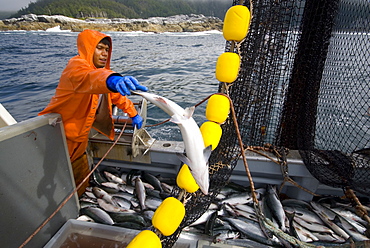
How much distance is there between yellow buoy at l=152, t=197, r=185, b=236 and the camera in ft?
4.88

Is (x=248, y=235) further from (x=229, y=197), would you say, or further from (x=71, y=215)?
(x=71, y=215)

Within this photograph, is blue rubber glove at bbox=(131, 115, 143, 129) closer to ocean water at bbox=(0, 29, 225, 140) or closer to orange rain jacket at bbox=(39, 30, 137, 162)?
orange rain jacket at bbox=(39, 30, 137, 162)

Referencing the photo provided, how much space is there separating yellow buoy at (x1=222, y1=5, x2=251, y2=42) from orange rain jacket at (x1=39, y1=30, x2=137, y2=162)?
1.25 metres

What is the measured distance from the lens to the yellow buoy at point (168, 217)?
149 cm

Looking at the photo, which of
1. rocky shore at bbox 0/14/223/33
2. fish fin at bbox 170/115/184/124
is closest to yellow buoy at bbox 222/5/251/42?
fish fin at bbox 170/115/184/124

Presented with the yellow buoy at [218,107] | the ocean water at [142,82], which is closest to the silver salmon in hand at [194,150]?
the yellow buoy at [218,107]

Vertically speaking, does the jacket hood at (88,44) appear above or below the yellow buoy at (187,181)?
above

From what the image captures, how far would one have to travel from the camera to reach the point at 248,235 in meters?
2.71

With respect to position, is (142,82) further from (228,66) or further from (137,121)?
(228,66)

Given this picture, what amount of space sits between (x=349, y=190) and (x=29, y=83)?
14.3 meters

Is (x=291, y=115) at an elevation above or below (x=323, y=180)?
Result: above

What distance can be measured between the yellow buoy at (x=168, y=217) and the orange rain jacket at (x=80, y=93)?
1.29 metres

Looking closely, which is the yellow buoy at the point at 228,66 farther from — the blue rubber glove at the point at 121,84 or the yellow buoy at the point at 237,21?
the blue rubber glove at the point at 121,84

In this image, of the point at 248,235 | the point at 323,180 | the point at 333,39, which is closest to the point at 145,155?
the point at 248,235
